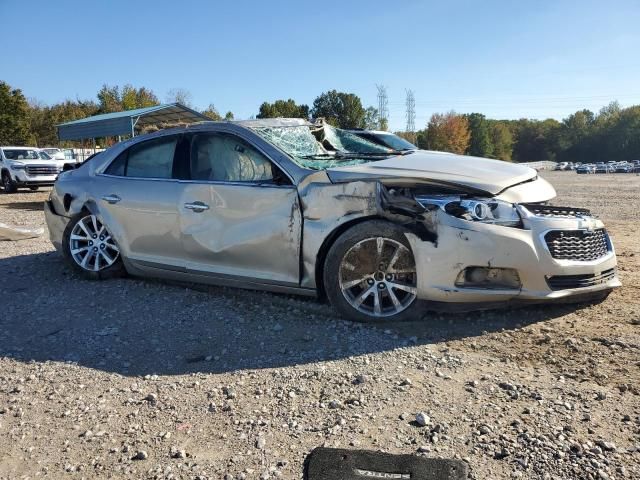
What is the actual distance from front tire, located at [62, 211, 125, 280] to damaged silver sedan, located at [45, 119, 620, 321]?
21 mm

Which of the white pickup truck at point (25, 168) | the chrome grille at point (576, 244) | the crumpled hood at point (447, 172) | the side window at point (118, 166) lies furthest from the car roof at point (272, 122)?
the white pickup truck at point (25, 168)

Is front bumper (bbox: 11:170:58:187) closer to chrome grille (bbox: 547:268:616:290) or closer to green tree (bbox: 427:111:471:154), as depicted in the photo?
chrome grille (bbox: 547:268:616:290)

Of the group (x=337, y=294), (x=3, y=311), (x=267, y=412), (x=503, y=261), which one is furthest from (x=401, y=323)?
(x=3, y=311)

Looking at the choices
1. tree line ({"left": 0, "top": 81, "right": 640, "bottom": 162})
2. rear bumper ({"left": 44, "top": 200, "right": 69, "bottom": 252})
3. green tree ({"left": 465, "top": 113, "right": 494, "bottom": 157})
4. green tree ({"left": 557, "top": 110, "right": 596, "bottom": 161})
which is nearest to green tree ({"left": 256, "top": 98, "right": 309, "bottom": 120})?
tree line ({"left": 0, "top": 81, "right": 640, "bottom": 162})

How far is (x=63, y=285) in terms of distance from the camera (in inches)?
214

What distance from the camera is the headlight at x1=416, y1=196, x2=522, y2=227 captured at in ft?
12.6

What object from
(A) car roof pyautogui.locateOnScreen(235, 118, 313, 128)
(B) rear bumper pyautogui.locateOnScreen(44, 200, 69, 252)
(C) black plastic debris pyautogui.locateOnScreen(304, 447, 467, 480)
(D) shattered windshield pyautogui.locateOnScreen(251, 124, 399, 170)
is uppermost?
(A) car roof pyautogui.locateOnScreen(235, 118, 313, 128)

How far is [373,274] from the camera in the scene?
13.3 feet

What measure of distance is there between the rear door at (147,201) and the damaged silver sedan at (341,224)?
14 mm

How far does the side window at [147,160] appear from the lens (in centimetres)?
510

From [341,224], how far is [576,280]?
5.68 feet

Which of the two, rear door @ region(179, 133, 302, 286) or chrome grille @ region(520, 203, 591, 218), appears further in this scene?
rear door @ region(179, 133, 302, 286)

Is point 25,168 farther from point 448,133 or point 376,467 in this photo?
point 448,133

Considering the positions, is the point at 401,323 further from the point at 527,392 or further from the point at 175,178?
the point at 175,178
